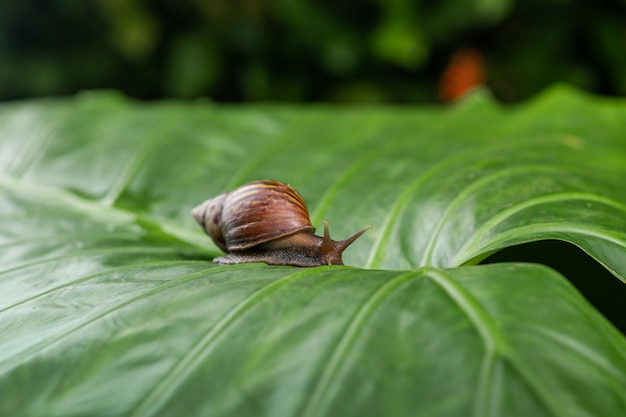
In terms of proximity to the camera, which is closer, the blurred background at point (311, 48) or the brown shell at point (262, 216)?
the brown shell at point (262, 216)

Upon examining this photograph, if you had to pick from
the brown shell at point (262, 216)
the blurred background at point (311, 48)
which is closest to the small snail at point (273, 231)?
the brown shell at point (262, 216)

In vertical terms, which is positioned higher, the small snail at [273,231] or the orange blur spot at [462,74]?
the orange blur spot at [462,74]

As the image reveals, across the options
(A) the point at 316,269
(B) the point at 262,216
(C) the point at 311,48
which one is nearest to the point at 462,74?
(C) the point at 311,48

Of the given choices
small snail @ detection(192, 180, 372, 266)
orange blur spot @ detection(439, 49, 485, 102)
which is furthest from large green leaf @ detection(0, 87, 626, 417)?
orange blur spot @ detection(439, 49, 485, 102)

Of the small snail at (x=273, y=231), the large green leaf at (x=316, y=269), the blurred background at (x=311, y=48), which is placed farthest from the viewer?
the blurred background at (x=311, y=48)

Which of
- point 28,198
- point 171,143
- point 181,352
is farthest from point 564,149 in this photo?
point 28,198

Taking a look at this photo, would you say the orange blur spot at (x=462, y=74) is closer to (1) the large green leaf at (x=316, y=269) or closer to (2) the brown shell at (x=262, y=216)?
(1) the large green leaf at (x=316, y=269)

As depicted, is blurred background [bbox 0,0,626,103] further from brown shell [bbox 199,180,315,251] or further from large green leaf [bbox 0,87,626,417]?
brown shell [bbox 199,180,315,251]

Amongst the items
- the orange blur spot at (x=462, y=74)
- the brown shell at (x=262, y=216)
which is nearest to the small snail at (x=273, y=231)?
the brown shell at (x=262, y=216)

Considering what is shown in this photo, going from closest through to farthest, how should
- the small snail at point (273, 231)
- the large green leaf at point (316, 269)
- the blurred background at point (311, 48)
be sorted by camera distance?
A: the large green leaf at point (316, 269), the small snail at point (273, 231), the blurred background at point (311, 48)
